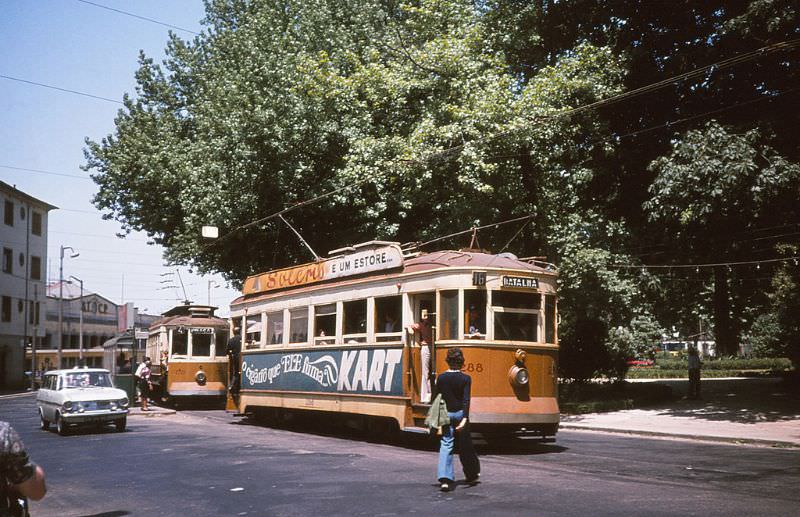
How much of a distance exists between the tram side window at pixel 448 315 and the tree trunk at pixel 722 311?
70.5 feet

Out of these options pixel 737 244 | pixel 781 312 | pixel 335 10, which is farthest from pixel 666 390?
pixel 335 10

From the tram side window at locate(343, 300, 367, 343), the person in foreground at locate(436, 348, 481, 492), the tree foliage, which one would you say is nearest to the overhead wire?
the tree foliage

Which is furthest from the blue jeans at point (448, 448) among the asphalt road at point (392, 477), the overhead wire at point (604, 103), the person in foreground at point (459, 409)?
the overhead wire at point (604, 103)

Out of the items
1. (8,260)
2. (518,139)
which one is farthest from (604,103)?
(8,260)

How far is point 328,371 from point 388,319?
252 cm

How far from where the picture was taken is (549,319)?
51.6ft

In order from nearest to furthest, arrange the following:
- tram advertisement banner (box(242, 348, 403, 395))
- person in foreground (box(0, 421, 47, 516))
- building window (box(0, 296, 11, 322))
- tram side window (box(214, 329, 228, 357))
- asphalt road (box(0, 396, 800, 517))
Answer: person in foreground (box(0, 421, 47, 516))
asphalt road (box(0, 396, 800, 517))
tram advertisement banner (box(242, 348, 403, 395))
tram side window (box(214, 329, 228, 357))
building window (box(0, 296, 11, 322))

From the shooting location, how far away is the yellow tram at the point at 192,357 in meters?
30.0

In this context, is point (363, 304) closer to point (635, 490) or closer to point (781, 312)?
point (635, 490)

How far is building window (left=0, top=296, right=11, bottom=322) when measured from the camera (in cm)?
5609

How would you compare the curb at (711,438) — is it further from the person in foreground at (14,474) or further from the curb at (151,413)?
the person in foreground at (14,474)

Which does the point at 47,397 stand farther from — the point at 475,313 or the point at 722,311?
the point at 722,311

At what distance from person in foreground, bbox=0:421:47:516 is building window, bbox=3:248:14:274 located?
58336mm

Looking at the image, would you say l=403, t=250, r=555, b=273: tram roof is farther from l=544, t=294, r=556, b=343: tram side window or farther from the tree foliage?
the tree foliage
